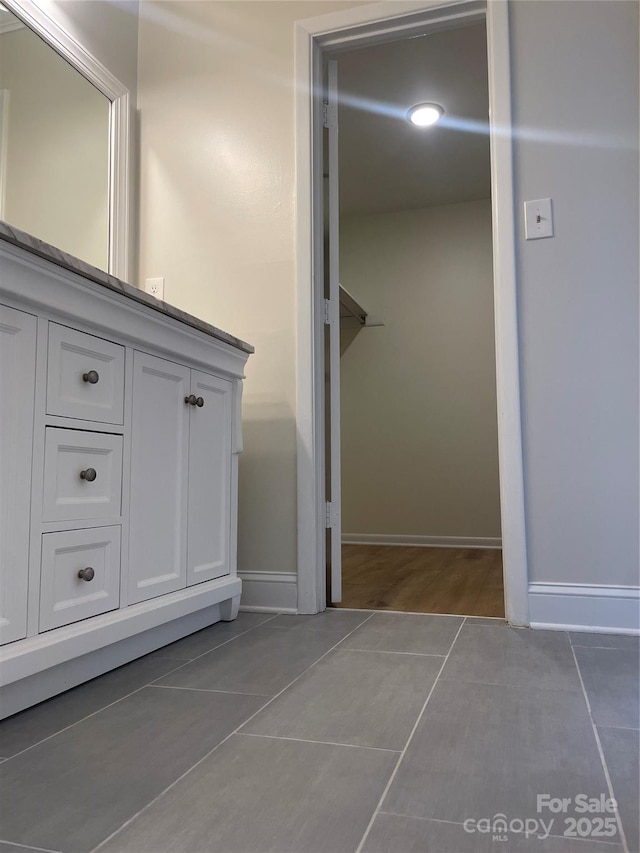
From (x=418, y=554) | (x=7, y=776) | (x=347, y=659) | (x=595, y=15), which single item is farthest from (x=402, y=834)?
(x=418, y=554)

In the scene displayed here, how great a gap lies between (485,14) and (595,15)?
1.16ft

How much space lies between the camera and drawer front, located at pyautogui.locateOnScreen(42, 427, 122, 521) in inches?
49.2

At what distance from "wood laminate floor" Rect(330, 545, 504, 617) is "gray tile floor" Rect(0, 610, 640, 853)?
1.99ft

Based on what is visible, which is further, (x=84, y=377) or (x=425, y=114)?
(x=425, y=114)

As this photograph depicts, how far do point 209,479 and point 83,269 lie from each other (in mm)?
767

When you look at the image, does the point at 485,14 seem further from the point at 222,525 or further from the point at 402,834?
the point at 402,834

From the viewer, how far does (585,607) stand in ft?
6.07

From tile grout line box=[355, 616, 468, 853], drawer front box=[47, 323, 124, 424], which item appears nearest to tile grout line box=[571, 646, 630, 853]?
tile grout line box=[355, 616, 468, 853]

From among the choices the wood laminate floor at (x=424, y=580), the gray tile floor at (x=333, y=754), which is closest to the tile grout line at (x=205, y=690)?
the gray tile floor at (x=333, y=754)

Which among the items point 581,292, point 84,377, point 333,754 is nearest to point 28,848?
point 333,754

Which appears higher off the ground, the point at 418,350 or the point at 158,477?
the point at 418,350

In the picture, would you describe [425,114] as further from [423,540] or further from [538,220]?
[423,540]

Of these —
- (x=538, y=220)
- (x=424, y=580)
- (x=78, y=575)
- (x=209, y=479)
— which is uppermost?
(x=538, y=220)

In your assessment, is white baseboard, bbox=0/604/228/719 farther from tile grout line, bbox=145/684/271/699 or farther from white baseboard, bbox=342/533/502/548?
white baseboard, bbox=342/533/502/548
